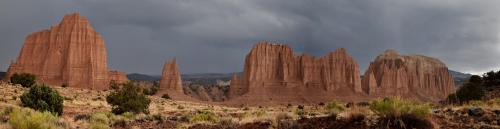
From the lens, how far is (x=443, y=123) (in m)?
16.2

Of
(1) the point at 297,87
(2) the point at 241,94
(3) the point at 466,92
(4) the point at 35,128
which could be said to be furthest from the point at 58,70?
(4) the point at 35,128

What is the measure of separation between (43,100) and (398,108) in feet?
97.7

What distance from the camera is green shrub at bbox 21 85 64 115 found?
36297 mm

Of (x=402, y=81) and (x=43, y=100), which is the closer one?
(x=43, y=100)

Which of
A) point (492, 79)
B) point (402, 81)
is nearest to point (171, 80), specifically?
point (402, 81)

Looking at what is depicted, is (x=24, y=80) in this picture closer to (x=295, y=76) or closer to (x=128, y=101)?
(x=128, y=101)

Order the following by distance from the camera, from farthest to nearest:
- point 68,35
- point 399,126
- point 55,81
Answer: point 68,35, point 55,81, point 399,126

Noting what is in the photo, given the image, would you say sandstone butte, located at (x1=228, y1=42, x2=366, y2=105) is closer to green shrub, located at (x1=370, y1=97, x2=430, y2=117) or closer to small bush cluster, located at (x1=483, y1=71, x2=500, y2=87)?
small bush cluster, located at (x1=483, y1=71, x2=500, y2=87)

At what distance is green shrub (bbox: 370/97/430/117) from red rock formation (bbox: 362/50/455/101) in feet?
462

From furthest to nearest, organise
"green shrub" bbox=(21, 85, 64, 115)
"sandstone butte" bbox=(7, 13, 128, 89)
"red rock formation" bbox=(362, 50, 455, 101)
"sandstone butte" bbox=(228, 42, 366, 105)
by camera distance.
Result: "red rock formation" bbox=(362, 50, 455, 101) → "sandstone butte" bbox=(228, 42, 366, 105) → "sandstone butte" bbox=(7, 13, 128, 89) → "green shrub" bbox=(21, 85, 64, 115)

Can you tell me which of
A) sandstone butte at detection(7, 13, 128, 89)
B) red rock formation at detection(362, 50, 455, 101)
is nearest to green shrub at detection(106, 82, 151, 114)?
sandstone butte at detection(7, 13, 128, 89)

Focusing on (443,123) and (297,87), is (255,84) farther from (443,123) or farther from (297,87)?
(443,123)

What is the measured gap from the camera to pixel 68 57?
12388 cm

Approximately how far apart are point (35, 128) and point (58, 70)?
11225 centimetres
